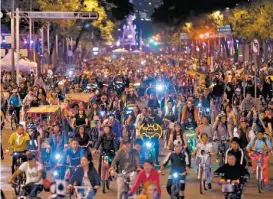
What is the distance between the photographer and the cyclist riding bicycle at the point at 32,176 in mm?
13914

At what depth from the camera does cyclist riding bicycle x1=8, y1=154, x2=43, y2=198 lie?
13.9m

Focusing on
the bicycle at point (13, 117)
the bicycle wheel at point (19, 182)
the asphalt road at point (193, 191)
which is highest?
the bicycle at point (13, 117)

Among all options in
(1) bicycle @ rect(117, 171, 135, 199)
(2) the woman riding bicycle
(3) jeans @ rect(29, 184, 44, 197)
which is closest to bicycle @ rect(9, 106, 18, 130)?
(1) bicycle @ rect(117, 171, 135, 199)

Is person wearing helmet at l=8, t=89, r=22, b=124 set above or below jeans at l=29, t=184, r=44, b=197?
above

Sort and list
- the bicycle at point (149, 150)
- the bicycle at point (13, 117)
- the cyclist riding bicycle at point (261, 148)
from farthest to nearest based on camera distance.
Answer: the bicycle at point (13, 117) → the bicycle at point (149, 150) → the cyclist riding bicycle at point (261, 148)

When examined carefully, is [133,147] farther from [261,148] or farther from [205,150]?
[261,148]

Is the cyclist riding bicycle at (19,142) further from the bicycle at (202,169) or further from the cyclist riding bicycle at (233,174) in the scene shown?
the cyclist riding bicycle at (233,174)

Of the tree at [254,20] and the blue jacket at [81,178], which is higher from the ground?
the tree at [254,20]

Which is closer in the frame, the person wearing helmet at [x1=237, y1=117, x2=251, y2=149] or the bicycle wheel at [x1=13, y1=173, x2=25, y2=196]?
the bicycle wheel at [x1=13, y1=173, x2=25, y2=196]

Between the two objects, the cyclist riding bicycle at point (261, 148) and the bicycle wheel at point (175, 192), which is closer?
the bicycle wheel at point (175, 192)

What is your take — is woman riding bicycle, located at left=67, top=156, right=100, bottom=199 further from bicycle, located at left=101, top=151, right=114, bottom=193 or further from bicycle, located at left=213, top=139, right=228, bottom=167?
bicycle, located at left=213, top=139, right=228, bottom=167

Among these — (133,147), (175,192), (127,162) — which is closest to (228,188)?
(175,192)

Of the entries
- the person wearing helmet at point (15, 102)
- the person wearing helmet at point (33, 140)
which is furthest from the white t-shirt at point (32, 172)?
the person wearing helmet at point (15, 102)

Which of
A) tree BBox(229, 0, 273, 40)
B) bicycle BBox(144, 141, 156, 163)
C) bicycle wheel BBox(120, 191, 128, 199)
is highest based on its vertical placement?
tree BBox(229, 0, 273, 40)
